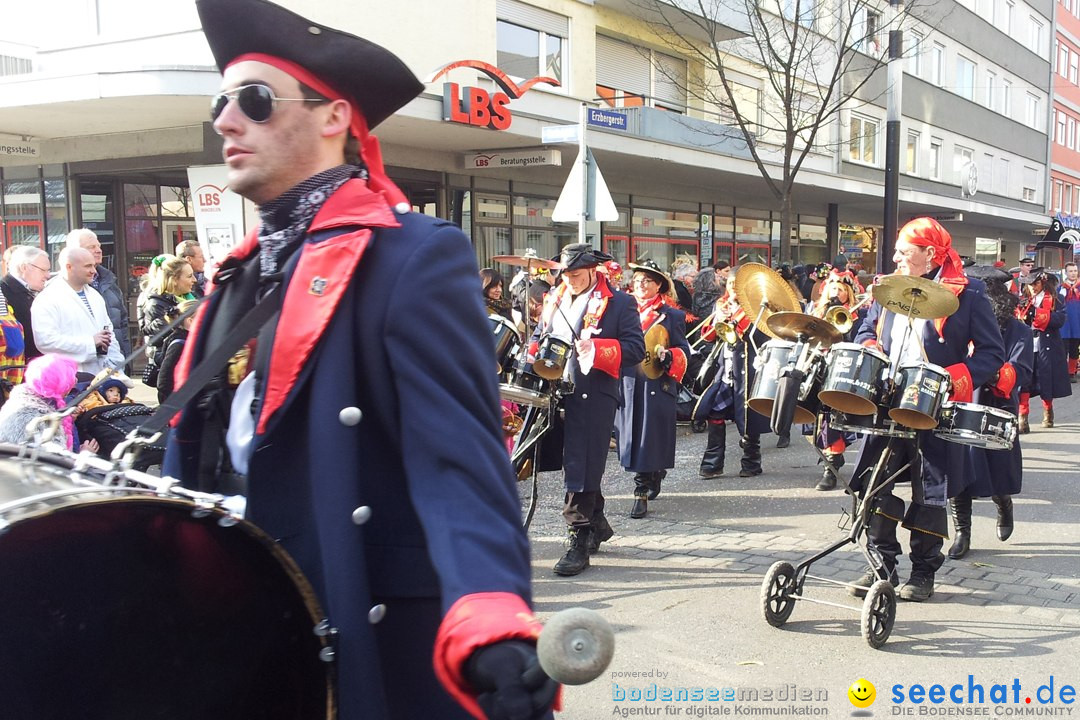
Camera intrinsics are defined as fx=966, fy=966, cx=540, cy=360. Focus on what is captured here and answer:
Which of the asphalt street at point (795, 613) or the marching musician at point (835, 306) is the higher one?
the marching musician at point (835, 306)

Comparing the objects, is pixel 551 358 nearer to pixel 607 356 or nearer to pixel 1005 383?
pixel 607 356

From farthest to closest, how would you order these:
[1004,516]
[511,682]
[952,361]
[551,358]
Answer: [1004,516]
[551,358]
[952,361]
[511,682]

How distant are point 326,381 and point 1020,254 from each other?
159 feet

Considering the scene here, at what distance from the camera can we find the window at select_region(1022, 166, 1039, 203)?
1564 inches

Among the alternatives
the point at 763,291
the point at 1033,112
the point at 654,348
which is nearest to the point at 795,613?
the point at 763,291

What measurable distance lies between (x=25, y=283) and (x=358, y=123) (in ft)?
22.9

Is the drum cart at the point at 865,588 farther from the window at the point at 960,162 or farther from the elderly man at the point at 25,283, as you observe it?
the window at the point at 960,162

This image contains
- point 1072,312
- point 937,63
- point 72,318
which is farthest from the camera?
point 937,63

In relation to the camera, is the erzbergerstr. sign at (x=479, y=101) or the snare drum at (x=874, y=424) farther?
the erzbergerstr. sign at (x=479, y=101)

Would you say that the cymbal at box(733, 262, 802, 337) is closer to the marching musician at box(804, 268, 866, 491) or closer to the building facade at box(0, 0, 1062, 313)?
the marching musician at box(804, 268, 866, 491)

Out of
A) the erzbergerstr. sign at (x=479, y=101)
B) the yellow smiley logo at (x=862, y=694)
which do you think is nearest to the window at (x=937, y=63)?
the erzbergerstr. sign at (x=479, y=101)

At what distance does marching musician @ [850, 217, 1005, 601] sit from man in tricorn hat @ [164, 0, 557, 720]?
4.07 m

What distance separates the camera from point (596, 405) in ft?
19.9

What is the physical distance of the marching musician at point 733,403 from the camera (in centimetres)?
883
